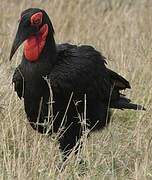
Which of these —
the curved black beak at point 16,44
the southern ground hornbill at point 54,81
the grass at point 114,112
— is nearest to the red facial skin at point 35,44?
the southern ground hornbill at point 54,81

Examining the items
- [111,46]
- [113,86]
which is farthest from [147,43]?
[113,86]

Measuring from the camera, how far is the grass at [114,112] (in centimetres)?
434

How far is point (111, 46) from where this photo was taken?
7465mm

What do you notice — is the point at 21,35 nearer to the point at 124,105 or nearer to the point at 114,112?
the point at 124,105

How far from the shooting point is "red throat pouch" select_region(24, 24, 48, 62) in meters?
4.80

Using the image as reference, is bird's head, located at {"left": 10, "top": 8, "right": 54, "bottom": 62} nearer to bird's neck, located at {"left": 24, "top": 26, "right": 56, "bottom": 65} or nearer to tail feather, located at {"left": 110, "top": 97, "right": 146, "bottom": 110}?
bird's neck, located at {"left": 24, "top": 26, "right": 56, "bottom": 65}

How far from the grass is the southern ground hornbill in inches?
5.8

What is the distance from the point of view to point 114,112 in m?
5.92

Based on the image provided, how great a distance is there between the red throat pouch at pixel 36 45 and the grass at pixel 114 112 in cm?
48

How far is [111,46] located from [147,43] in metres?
0.50

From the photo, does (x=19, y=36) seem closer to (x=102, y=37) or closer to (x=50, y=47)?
(x=50, y=47)

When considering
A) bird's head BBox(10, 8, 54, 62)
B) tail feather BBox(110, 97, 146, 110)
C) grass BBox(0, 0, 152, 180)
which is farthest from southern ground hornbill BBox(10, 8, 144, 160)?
tail feather BBox(110, 97, 146, 110)

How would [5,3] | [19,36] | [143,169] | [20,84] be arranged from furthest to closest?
[5,3] < [20,84] < [19,36] < [143,169]

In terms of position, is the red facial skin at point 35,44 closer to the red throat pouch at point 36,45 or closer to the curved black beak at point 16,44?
the red throat pouch at point 36,45
